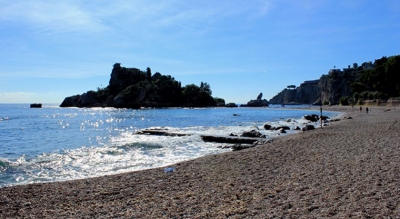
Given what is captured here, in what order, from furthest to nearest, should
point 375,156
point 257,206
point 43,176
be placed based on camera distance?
point 43,176
point 375,156
point 257,206

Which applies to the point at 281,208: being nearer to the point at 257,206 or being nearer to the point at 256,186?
the point at 257,206

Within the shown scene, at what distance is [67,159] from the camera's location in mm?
21266

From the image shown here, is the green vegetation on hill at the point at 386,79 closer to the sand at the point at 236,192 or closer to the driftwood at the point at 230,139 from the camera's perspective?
the driftwood at the point at 230,139

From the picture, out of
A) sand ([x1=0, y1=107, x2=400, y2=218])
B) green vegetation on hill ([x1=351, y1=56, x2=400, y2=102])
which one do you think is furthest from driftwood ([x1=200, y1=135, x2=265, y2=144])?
green vegetation on hill ([x1=351, y1=56, x2=400, y2=102])

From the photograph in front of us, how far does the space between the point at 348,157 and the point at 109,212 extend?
11.5 m

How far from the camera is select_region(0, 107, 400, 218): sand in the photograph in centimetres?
755

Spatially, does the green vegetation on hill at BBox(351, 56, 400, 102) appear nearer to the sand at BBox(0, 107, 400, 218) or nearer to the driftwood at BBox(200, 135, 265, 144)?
the driftwood at BBox(200, 135, 265, 144)

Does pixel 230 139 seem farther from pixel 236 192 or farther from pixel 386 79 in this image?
pixel 386 79

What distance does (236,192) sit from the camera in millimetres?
9484

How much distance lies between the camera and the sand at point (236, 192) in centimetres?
755

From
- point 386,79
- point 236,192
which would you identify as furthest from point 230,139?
point 386,79

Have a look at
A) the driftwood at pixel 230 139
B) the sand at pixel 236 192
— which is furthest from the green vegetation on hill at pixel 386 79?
the sand at pixel 236 192

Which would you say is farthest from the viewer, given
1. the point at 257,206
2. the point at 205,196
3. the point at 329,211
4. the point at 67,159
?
the point at 67,159

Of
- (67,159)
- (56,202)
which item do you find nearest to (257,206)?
(56,202)
